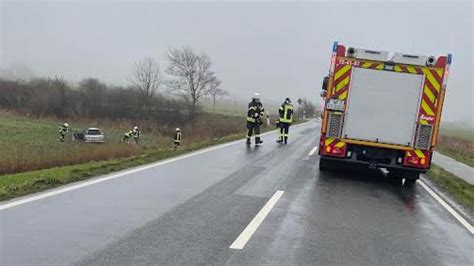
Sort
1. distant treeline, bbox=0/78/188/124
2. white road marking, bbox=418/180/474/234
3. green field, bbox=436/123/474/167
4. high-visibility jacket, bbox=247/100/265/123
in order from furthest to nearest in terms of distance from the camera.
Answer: distant treeline, bbox=0/78/188/124 → green field, bbox=436/123/474/167 → high-visibility jacket, bbox=247/100/265/123 → white road marking, bbox=418/180/474/234

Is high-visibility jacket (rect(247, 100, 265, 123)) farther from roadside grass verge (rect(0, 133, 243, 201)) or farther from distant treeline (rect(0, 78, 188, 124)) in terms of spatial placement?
distant treeline (rect(0, 78, 188, 124))

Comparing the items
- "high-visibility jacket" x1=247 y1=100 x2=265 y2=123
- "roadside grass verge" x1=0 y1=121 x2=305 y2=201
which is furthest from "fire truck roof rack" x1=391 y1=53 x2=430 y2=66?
"high-visibility jacket" x1=247 y1=100 x2=265 y2=123

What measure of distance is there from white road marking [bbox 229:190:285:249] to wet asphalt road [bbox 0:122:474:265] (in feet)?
0.23

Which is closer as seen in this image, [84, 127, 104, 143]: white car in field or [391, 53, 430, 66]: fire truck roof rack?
[391, 53, 430, 66]: fire truck roof rack

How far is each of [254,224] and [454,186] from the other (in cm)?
787

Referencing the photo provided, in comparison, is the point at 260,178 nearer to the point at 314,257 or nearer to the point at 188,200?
the point at 188,200

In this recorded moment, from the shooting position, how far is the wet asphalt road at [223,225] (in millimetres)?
5344

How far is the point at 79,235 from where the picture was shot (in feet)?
19.0

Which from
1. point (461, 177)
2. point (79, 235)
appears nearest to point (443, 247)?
point (79, 235)

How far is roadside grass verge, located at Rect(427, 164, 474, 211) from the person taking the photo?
10.9 metres

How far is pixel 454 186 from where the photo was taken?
12.8 m

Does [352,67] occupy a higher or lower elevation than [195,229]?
higher

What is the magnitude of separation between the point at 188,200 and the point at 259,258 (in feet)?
9.72

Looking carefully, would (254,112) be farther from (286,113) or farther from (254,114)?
(286,113)
